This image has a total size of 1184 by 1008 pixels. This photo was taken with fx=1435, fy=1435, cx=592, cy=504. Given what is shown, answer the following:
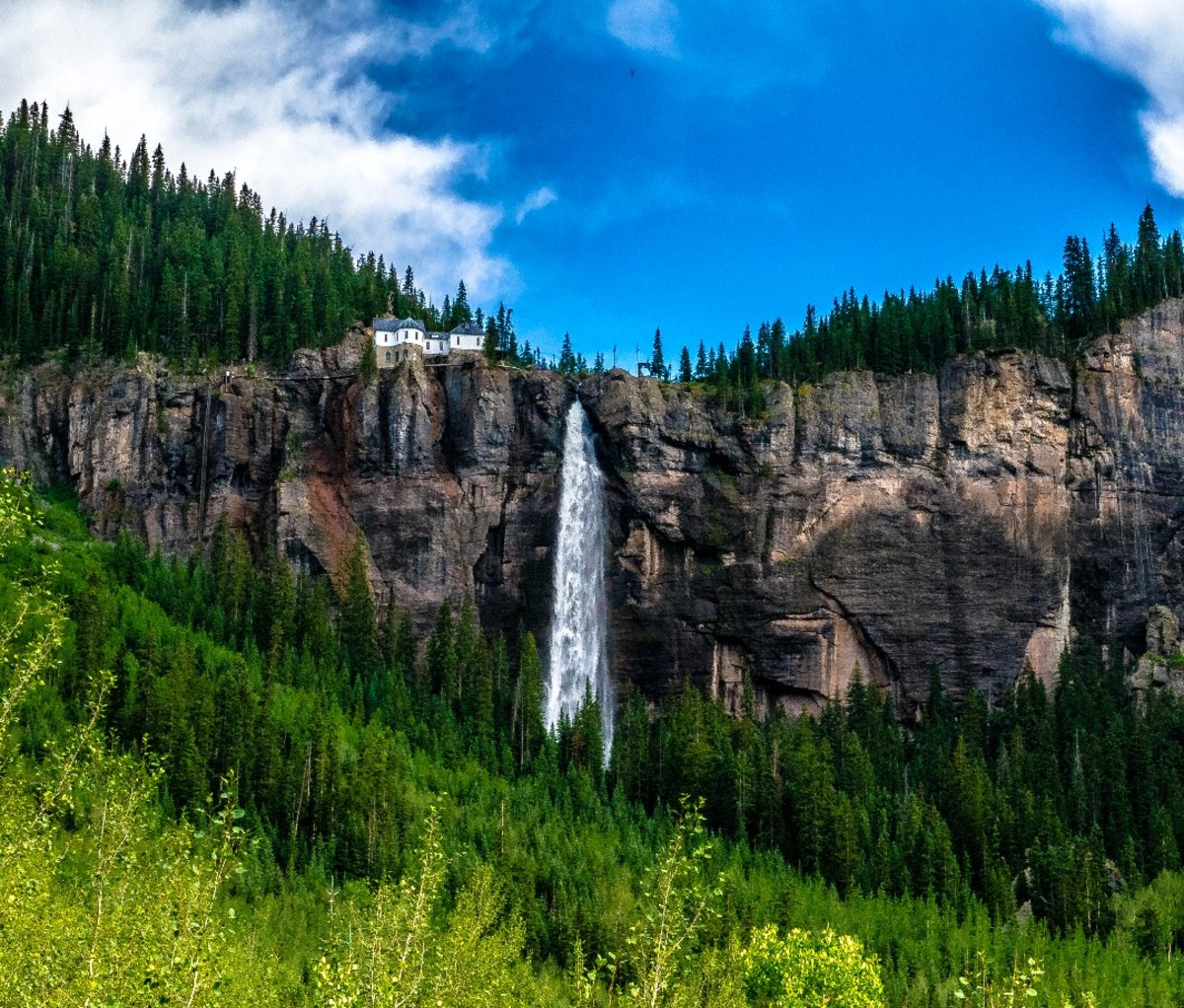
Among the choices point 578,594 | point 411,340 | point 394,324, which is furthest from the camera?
point 394,324

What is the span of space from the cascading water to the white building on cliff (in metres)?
17.6

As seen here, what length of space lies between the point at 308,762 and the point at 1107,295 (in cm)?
9486

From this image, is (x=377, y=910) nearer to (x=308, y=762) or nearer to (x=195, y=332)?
(x=308, y=762)

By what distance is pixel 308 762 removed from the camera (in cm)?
9800

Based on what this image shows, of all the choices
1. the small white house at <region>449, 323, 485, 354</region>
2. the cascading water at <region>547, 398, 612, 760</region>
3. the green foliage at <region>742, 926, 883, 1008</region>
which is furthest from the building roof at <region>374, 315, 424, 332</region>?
the green foliage at <region>742, 926, 883, 1008</region>

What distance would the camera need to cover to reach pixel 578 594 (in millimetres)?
132250

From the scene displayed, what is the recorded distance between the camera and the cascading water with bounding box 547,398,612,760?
131 m

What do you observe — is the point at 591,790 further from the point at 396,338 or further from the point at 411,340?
the point at 396,338

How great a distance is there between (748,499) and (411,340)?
124 ft

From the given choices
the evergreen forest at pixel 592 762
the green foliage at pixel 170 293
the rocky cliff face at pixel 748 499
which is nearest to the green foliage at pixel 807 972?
the evergreen forest at pixel 592 762

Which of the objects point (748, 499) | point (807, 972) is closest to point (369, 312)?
point (748, 499)

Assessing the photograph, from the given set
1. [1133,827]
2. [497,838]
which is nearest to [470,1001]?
[497,838]

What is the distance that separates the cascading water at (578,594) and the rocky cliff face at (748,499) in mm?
1334

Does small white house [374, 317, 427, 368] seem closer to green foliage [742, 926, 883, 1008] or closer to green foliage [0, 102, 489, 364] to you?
green foliage [0, 102, 489, 364]
